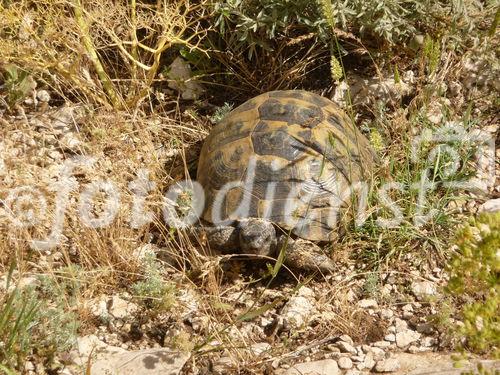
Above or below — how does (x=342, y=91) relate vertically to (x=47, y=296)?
above

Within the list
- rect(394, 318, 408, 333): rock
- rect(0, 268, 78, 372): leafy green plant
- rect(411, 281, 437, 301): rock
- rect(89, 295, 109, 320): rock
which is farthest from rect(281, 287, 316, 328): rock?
rect(0, 268, 78, 372): leafy green plant

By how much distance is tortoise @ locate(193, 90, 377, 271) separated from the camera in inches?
150

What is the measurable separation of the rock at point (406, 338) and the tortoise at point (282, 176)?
0.54m

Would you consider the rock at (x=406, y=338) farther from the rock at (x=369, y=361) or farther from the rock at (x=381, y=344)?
the rock at (x=369, y=361)

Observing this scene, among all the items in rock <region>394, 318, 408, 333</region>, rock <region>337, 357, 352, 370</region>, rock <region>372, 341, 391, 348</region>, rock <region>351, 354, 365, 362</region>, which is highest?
rock <region>394, 318, 408, 333</region>

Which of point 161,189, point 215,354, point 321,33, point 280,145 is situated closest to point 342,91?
point 321,33

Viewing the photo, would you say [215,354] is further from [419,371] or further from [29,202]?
[29,202]

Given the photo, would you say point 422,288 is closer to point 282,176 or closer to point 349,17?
point 282,176

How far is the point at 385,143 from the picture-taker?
434 centimetres

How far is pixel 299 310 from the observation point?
11.8 feet

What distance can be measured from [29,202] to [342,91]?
215 centimetres

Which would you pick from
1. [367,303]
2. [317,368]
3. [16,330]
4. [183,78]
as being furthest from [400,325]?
[183,78]

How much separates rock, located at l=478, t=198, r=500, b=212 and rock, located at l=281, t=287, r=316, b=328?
47.1 inches

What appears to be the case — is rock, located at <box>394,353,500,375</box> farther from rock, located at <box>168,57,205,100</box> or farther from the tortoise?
rock, located at <box>168,57,205,100</box>
